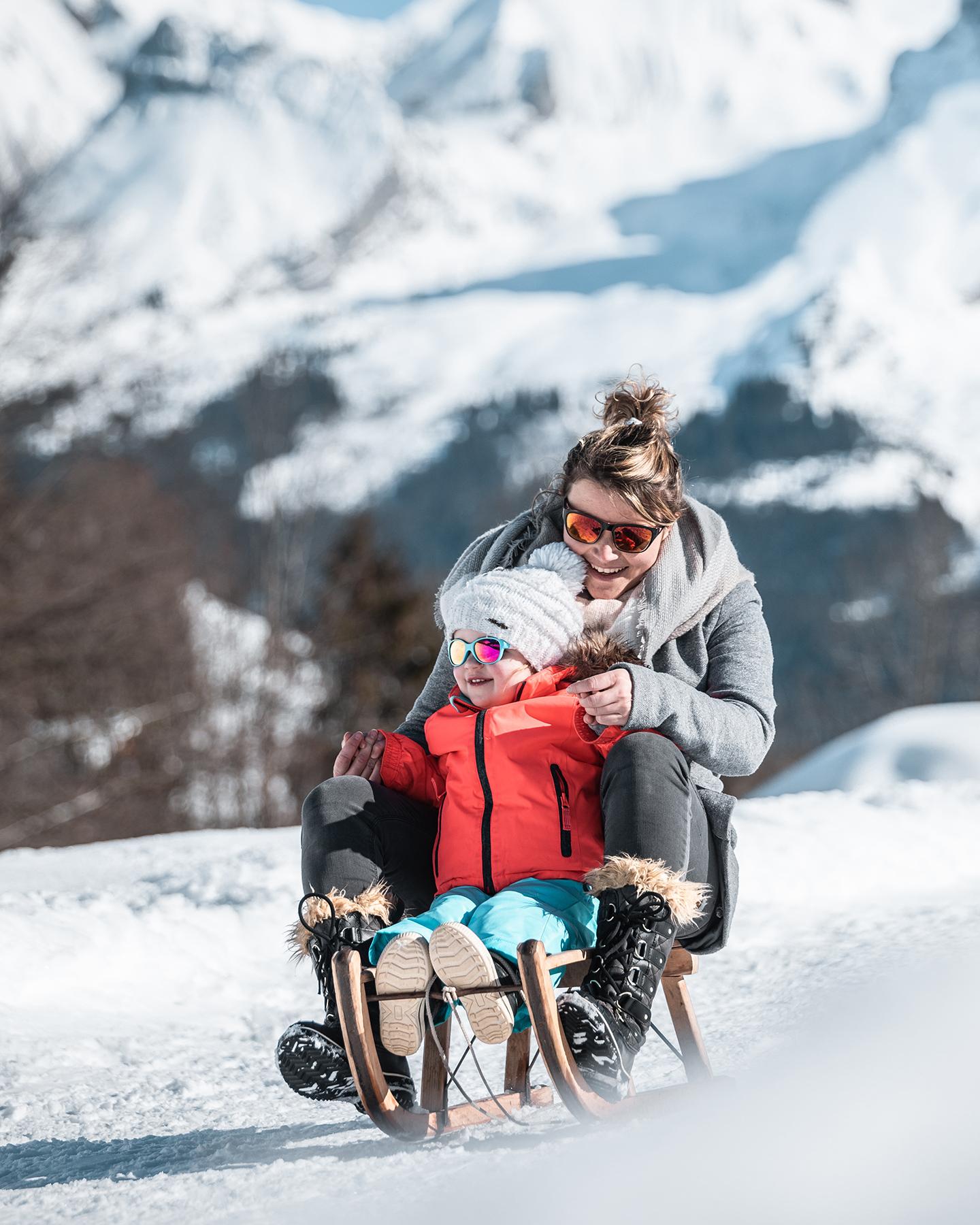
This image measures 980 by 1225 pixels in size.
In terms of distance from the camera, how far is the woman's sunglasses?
2.31 metres

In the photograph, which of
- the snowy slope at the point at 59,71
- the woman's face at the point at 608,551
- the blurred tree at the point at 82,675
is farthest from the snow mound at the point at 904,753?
the snowy slope at the point at 59,71

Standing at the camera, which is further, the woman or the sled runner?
the woman

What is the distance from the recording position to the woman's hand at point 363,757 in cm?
224

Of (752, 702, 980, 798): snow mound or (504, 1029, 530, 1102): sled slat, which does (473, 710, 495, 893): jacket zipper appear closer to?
(504, 1029, 530, 1102): sled slat

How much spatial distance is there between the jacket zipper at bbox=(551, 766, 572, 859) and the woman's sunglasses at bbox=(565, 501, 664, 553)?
1.56 ft

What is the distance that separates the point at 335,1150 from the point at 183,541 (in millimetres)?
20000

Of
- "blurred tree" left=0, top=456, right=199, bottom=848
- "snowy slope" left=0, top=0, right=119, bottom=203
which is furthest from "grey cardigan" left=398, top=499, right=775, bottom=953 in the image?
"snowy slope" left=0, top=0, right=119, bottom=203

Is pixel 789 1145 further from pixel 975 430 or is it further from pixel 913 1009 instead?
pixel 975 430

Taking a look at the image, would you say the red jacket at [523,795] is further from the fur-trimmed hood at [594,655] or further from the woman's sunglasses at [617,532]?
the woman's sunglasses at [617,532]

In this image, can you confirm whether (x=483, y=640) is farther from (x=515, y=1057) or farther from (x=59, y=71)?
(x=59, y=71)

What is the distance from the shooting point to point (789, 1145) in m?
1.50

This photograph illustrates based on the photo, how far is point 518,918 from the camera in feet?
6.11

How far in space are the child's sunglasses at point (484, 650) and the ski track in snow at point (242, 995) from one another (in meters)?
0.75

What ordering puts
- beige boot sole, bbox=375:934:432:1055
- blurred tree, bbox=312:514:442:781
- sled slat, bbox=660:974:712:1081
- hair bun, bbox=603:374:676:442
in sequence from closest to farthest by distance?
beige boot sole, bbox=375:934:432:1055, sled slat, bbox=660:974:712:1081, hair bun, bbox=603:374:676:442, blurred tree, bbox=312:514:442:781
